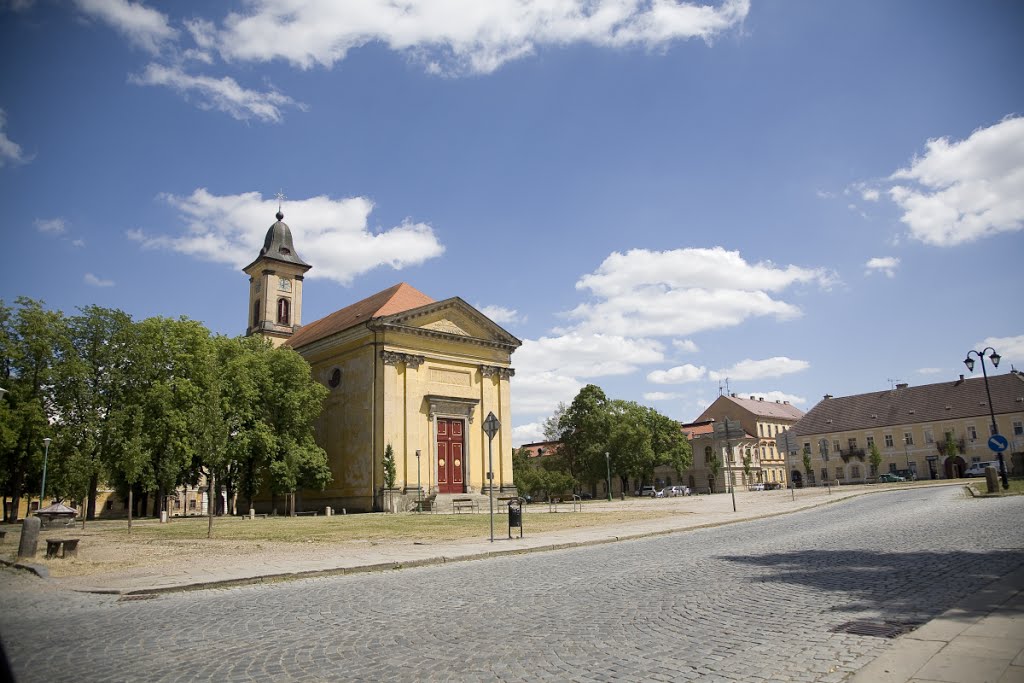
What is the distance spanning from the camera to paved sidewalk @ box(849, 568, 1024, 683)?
500 cm

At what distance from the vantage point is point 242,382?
4334 centimetres

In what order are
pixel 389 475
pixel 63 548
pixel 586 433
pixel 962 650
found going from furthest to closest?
pixel 586 433
pixel 389 475
pixel 63 548
pixel 962 650

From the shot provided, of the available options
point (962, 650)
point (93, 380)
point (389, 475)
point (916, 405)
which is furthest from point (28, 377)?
point (916, 405)

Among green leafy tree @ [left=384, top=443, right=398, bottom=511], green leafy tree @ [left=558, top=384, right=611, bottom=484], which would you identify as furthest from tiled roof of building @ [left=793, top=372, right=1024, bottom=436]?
green leafy tree @ [left=384, top=443, right=398, bottom=511]

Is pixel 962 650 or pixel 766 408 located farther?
pixel 766 408

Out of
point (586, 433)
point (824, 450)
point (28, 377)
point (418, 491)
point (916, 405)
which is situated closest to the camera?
point (28, 377)

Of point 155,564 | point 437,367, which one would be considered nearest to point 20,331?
point 437,367

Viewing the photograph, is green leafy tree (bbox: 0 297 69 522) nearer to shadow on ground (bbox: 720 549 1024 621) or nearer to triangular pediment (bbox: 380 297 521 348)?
triangular pediment (bbox: 380 297 521 348)

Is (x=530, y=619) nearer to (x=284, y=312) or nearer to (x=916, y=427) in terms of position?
(x=284, y=312)

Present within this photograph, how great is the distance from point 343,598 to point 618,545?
9169 mm

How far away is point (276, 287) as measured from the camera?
63.6 meters

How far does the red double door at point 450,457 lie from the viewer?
47.2m

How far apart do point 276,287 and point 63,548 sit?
48944 mm

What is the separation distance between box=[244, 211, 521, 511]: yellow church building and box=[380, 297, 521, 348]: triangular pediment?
77 millimetres
